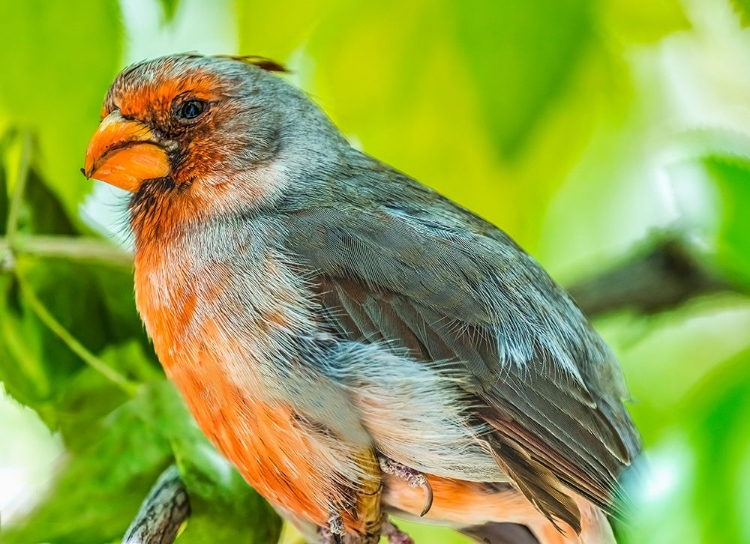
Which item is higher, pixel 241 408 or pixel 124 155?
pixel 124 155

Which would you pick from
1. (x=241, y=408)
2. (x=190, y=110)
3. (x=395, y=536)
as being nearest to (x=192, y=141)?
(x=190, y=110)

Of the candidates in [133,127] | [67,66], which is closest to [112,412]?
[133,127]

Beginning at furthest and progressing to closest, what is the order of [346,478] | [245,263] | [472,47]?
1. [472,47]
2. [245,263]
3. [346,478]

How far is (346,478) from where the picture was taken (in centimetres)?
148

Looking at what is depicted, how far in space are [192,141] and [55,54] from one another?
0.99ft

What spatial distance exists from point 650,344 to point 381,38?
167 cm

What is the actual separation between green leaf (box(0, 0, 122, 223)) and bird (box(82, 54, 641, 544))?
9cm

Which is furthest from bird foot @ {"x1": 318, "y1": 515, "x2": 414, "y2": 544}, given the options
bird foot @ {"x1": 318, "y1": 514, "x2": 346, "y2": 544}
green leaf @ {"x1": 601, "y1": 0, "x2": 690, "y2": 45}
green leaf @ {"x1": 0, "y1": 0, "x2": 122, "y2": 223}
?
green leaf @ {"x1": 601, "y1": 0, "x2": 690, "y2": 45}

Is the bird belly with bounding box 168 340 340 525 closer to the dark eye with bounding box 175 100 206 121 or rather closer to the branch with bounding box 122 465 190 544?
the branch with bounding box 122 465 190 544

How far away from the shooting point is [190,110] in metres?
1.77

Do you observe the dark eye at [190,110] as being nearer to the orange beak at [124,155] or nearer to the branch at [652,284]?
the orange beak at [124,155]

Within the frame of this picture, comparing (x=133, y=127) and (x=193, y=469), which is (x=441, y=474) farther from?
(x=133, y=127)

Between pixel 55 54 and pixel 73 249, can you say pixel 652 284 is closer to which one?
pixel 73 249

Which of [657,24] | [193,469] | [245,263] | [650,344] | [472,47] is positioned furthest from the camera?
[650,344]
